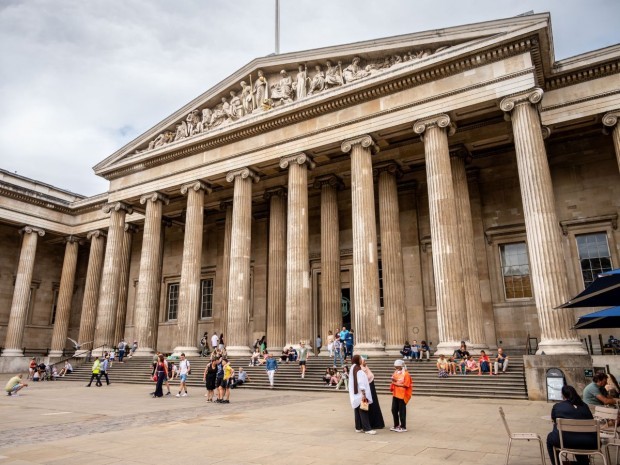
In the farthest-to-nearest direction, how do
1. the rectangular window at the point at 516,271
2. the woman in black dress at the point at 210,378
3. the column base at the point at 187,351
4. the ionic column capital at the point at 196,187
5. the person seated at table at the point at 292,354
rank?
1. the ionic column capital at the point at 196,187
2. the column base at the point at 187,351
3. the rectangular window at the point at 516,271
4. the person seated at table at the point at 292,354
5. the woman in black dress at the point at 210,378

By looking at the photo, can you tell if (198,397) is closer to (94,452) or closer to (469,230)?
(94,452)

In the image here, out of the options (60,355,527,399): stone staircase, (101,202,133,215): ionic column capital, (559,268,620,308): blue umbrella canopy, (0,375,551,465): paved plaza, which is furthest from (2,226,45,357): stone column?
(559,268,620,308): blue umbrella canopy

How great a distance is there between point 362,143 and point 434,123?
3400mm

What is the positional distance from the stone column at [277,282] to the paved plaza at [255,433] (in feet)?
33.1

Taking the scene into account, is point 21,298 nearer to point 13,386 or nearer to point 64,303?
point 64,303

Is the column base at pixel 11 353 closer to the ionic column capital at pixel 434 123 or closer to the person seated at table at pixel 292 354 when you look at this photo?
the person seated at table at pixel 292 354

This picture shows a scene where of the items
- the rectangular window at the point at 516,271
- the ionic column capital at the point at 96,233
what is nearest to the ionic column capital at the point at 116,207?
the ionic column capital at the point at 96,233

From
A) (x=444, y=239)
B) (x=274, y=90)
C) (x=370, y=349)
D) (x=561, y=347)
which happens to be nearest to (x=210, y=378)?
(x=370, y=349)

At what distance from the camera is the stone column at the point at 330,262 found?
2247 centimetres

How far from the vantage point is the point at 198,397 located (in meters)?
15.5

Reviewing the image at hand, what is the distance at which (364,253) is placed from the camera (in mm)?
19906

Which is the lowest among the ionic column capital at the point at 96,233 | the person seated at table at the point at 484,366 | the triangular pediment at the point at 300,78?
the person seated at table at the point at 484,366

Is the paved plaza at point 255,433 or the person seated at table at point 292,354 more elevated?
the person seated at table at point 292,354

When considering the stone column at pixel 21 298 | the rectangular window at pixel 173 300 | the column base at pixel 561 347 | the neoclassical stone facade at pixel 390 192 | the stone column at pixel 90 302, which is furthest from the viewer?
the rectangular window at pixel 173 300
